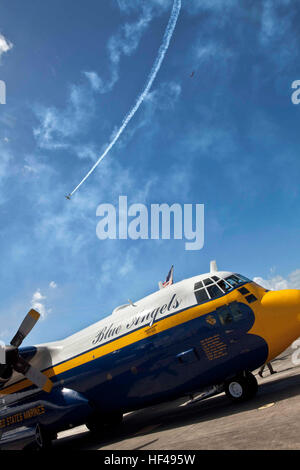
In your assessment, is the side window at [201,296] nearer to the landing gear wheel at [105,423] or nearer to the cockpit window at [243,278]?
the cockpit window at [243,278]

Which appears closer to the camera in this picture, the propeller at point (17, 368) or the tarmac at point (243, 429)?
the tarmac at point (243, 429)

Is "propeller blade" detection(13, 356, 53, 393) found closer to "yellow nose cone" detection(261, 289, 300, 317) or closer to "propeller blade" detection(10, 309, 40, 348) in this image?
"propeller blade" detection(10, 309, 40, 348)

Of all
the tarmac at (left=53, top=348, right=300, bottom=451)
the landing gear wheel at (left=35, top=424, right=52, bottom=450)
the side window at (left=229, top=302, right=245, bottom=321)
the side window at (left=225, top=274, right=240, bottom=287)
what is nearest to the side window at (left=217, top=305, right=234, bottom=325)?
the side window at (left=229, top=302, right=245, bottom=321)

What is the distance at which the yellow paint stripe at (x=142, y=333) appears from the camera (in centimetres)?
1230

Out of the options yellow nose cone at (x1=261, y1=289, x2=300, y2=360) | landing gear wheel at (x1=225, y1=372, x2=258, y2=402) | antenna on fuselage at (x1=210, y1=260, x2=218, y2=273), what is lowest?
landing gear wheel at (x1=225, y1=372, x2=258, y2=402)

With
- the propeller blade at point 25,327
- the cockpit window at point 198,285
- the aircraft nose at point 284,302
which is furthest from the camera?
the propeller blade at point 25,327

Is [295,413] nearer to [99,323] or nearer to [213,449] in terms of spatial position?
[213,449]

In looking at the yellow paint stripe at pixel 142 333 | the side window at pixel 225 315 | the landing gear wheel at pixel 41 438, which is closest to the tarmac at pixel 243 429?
the side window at pixel 225 315

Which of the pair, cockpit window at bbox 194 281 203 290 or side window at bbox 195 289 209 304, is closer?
side window at bbox 195 289 209 304

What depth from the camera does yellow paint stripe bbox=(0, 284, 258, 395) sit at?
12297 millimetres

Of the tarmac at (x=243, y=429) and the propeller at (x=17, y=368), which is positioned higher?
the propeller at (x=17, y=368)

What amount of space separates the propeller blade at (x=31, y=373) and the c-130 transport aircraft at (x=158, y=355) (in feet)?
0.15

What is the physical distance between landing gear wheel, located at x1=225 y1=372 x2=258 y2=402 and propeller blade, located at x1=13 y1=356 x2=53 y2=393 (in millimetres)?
8545
